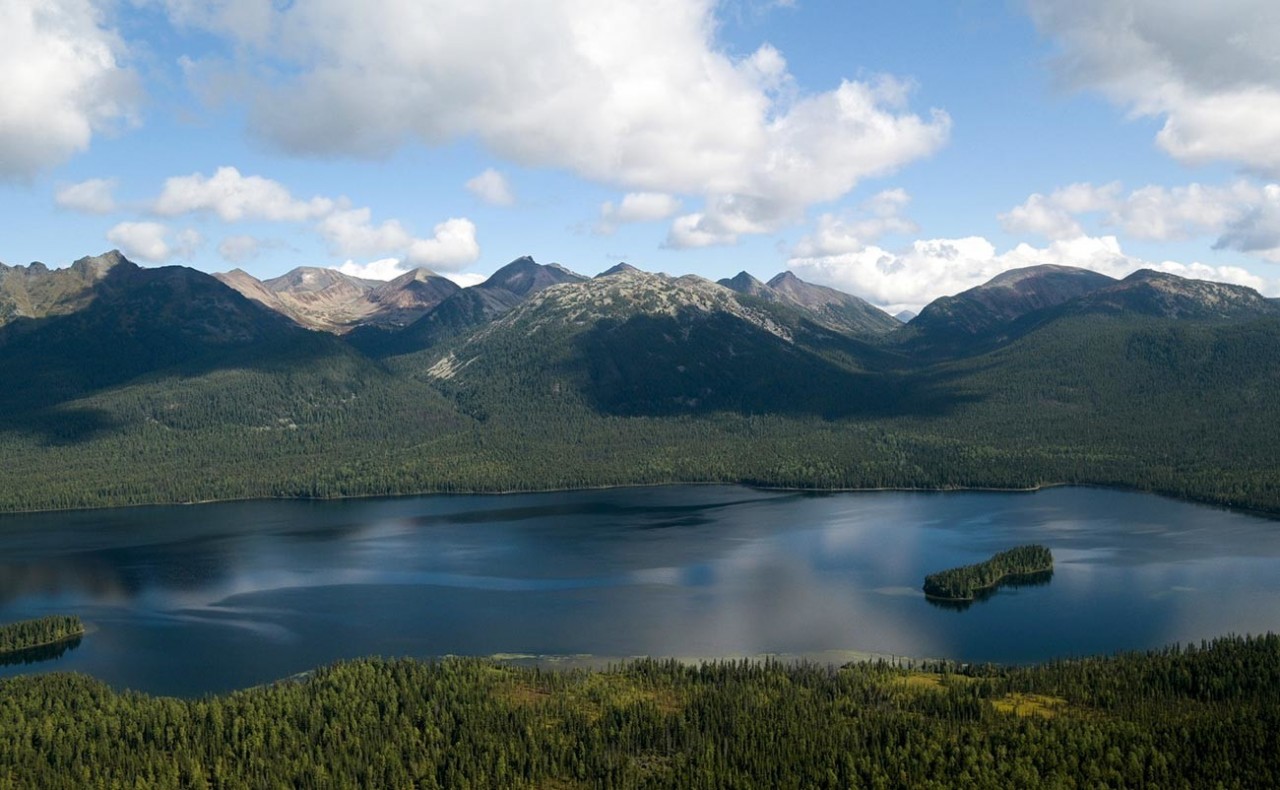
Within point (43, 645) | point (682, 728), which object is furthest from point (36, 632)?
point (682, 728)

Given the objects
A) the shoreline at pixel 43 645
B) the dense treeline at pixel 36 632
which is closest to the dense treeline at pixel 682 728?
the shoreline at pixel 43 645

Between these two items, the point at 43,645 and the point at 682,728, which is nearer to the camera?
the point at 682,728

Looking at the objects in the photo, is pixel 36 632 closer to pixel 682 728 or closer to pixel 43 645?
pixel 43 645

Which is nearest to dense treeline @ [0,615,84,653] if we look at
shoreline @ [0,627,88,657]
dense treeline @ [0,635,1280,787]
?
shoreline @ [0,627,88,657]

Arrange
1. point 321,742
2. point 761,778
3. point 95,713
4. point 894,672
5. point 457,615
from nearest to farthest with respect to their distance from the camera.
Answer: point 761,778 < point 321,742 < point 95,713 < point 894,672 < point 457,615

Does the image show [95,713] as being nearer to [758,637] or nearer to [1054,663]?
[758,637]

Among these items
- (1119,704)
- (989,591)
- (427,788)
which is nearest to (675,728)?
(427,788)

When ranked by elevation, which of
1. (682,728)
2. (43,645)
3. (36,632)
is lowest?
(682,728)
